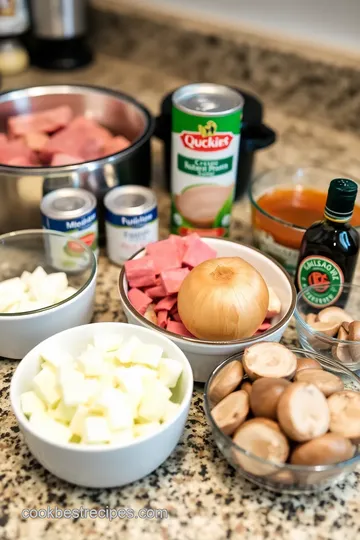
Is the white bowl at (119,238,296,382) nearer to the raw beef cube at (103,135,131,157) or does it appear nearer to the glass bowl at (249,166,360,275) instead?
the glass bowl at (249,166,360,275)

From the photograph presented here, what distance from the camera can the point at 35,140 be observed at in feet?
3.98

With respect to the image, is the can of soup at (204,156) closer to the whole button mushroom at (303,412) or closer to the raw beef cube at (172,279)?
the raw beef cube at (172,279)

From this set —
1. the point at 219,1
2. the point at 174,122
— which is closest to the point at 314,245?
the point at 174,122

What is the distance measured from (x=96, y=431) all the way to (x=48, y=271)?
45cm

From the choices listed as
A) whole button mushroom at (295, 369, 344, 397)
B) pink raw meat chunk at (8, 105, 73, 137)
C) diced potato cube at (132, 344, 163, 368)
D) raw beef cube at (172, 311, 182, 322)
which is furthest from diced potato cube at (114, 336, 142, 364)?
pink raw meat chunk at (8, 105, 73, 137)

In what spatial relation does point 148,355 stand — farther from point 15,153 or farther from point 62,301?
point 15,153

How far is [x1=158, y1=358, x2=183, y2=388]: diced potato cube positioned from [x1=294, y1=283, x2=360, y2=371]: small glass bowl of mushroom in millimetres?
228

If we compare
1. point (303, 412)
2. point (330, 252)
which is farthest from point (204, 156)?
point (303, 412)

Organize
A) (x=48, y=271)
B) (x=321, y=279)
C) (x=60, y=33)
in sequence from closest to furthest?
(x=321, y=279) → (x=48, y=271) → (x=60, y=33)

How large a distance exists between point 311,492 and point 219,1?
4.43 feet

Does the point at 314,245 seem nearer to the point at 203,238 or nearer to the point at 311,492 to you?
the point at 203,238

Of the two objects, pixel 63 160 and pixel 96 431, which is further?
pixel 63 160

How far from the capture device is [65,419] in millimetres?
730

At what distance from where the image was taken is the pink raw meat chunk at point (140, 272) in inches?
36.6
